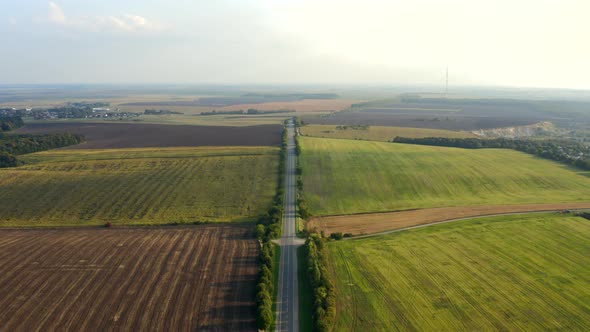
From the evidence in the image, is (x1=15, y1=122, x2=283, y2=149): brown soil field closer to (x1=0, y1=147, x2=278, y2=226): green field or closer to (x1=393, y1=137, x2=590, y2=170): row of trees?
(x1=0, y1=147, x2=278, y2=226): green field

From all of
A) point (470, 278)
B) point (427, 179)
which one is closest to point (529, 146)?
point (427, 179)

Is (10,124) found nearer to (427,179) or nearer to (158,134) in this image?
(158,134)

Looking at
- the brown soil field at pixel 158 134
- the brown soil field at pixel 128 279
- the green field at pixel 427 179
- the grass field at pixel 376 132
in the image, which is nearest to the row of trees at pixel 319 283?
the brown soil field at pixel 128 279

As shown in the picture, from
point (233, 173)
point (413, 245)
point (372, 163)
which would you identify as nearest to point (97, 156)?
point (233, 173)

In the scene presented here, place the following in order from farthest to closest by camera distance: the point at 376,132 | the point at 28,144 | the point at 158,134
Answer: the point at 376,132
the point at 158,134
the point at 28,144

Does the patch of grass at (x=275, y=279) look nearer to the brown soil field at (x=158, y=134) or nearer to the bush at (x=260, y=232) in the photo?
the bush at (x=260, y=232)

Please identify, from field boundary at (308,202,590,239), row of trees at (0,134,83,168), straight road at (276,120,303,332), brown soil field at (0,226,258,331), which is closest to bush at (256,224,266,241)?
brown soil field at (0,226,258,331)

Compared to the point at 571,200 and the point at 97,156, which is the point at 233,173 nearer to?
the point at 97,156

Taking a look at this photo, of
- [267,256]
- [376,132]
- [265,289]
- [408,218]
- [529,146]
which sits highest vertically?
[376,132]
